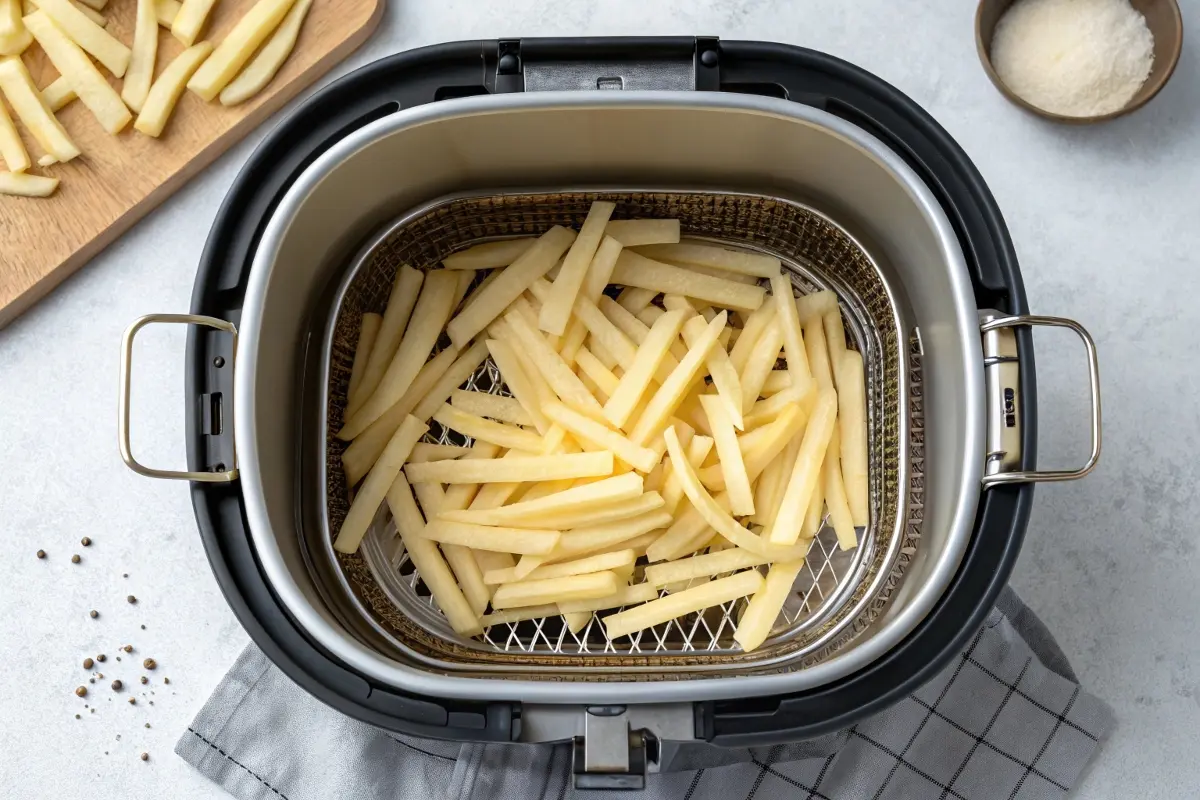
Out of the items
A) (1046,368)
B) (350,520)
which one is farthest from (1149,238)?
(350,520)

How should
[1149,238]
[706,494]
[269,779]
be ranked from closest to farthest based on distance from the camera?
[706,494]
[269,779]
[1149,238]

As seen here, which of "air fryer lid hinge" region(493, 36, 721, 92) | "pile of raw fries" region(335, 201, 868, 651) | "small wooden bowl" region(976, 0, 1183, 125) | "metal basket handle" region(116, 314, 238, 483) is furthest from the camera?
"small wooden bowl" region(976, 0, 1183, 125)

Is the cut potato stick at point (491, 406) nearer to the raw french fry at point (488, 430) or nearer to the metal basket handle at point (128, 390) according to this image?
the raw french fry at point (488, 430)

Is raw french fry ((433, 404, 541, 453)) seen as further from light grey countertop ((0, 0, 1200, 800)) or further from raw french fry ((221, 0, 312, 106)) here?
raw french fry ((221, 0, 312, 106))

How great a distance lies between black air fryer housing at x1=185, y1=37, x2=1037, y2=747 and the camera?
2.83 feet

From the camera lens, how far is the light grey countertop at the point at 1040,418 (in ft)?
3.89

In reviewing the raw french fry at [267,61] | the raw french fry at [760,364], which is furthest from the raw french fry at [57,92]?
the raw french fry at [760,364]

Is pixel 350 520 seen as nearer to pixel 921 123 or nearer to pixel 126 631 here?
pixel 126 631

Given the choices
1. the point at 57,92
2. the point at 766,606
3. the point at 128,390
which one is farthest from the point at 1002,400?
the point at 57,92

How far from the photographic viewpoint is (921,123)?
94 cm

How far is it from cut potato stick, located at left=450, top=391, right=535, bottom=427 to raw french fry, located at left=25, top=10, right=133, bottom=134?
605 millimetres

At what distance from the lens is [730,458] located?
104cm

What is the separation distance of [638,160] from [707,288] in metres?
0.17

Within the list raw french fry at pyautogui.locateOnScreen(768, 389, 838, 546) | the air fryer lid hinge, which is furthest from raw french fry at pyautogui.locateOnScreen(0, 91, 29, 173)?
raw french fry at pyautogui.locateOnScreen(768, 389, 838, 546)
